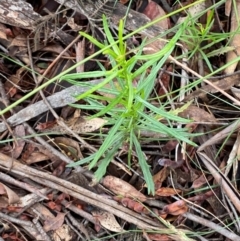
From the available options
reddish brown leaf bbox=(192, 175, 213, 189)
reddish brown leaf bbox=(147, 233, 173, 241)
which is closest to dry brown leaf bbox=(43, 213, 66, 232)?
reddish brown leaf bbox=(147, 233, 173, 241)

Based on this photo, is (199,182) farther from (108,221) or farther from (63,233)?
(63,233)

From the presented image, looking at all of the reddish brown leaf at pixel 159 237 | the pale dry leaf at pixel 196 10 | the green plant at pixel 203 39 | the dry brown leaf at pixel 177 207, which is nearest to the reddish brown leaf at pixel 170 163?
the dry brown leaf at pixel 177 207

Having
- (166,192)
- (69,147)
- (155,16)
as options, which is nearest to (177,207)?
(166,192)

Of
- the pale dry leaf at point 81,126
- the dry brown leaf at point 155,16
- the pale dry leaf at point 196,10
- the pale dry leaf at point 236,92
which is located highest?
the pale dry leaf at point 196,10

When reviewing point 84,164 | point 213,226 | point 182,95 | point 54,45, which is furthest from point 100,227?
point 54,45

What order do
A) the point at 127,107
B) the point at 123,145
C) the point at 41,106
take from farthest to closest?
1. the point at 41,106
2. the point at 123,145
3. the point at 127,107

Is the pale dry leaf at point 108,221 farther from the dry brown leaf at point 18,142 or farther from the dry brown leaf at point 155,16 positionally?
the dry brown leaf at point 155,16
